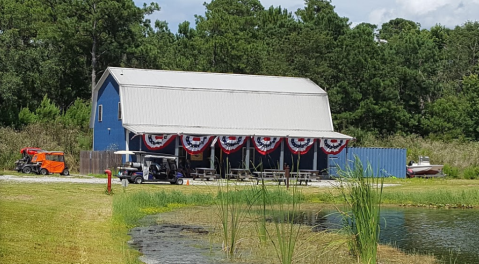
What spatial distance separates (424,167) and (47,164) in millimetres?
24297

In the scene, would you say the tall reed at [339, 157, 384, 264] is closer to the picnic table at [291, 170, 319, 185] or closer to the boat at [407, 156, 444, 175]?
the picnic table at [291, 170, 319, 185]

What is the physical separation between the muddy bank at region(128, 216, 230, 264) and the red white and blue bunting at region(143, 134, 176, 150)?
19.2m

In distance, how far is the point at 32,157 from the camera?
4106cm

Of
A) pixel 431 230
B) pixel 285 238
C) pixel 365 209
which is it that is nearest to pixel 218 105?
pixel 431 230

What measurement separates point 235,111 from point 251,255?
30358 millimetres

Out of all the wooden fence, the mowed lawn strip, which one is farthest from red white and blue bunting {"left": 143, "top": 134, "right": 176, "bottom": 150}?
the mowed lawn strip

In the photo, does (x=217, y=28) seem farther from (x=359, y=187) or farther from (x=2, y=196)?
(x=359, y=187)

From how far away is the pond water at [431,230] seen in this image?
17688 millimetres

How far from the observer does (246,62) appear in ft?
209

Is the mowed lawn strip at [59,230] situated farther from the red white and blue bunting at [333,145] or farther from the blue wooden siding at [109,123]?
the red white and blue bunting at [333,145]

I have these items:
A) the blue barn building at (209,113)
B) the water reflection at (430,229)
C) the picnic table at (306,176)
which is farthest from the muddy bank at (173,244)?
the blue barn building at (209,113)

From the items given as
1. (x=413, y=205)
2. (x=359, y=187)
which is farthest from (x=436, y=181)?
(x=359, y=187)

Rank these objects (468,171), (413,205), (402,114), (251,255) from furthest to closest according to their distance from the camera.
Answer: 1. (402,114)
2. (468,171)
3. (413,205)
4. (251,255)

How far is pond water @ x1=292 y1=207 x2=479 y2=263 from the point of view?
696 inches
